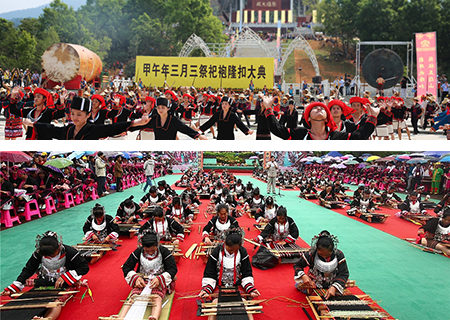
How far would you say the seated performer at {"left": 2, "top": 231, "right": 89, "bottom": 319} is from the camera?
9.73 ft

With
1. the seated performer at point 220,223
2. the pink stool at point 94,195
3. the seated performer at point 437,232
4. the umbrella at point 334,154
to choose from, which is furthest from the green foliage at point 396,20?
the pink stool at point 94,195

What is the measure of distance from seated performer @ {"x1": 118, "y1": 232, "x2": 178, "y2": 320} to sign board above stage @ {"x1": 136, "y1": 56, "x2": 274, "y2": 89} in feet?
42.8

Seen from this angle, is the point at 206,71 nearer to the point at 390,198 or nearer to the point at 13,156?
the point at 390,198

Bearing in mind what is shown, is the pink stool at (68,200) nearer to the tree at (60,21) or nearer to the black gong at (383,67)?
the black gong at (383,67)

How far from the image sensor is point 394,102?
871 cm

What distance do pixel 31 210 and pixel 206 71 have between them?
464 inches

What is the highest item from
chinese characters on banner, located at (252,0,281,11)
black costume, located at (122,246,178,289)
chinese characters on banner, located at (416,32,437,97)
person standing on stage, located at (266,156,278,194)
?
chinese characters on banner, located at (252,0,281,11)

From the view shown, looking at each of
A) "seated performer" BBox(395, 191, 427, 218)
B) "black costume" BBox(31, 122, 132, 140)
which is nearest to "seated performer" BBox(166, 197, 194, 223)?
"black costume" BBox(31, 122, 132, 140)

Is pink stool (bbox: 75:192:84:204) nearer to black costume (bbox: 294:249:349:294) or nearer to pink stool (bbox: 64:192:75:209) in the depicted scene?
pink stool (bbox: 64:192:75:209)

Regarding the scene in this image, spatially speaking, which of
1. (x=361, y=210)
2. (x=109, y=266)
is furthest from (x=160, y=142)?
(x=361, y=210)

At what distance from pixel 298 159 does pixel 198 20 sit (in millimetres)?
29456

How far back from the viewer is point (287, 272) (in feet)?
12.6

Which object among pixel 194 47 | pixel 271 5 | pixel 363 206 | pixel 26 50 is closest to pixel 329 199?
pixel 363 206

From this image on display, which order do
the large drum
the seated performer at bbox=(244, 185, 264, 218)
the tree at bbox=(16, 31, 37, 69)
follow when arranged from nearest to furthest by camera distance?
the seated performer at bbox=(244, 185, 264, 218) < the large drum < the tree at bbox=(16, 31, 37, 69)
